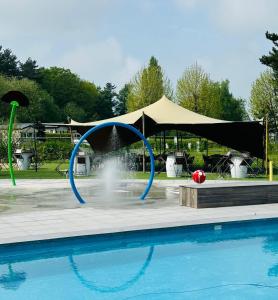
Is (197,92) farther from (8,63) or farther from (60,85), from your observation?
(8,63)

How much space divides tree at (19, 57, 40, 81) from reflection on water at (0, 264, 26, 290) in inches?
2633

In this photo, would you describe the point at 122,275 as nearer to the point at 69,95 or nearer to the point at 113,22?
the point at 113,22

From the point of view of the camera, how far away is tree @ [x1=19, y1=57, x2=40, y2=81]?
7019 cm

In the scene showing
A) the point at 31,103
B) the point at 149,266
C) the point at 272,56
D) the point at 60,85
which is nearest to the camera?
the point at 149,266

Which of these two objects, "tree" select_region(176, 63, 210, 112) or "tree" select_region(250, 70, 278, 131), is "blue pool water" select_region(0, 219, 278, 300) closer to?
"tree" select_region(250, 70, 278, 131)

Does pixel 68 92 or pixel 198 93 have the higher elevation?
pixel 68 92

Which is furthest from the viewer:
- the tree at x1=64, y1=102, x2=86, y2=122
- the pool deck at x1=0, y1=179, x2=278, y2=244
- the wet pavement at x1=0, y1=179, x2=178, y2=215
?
the tree at x1=64, y1=102, x2=86, y2=122

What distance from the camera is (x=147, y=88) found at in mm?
48938

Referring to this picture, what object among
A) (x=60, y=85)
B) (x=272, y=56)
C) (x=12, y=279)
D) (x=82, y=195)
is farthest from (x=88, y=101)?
(x=12, y=279)

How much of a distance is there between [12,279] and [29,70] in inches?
2687

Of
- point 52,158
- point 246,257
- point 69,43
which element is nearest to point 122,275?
point 246,257

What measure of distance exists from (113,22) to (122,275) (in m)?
12.0

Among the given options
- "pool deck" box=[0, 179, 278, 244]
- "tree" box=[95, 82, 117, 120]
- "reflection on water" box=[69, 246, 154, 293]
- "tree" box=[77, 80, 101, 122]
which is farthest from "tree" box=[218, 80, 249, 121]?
"reflection on water" box=[69, 246, 154, 293]

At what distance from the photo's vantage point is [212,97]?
146ft
